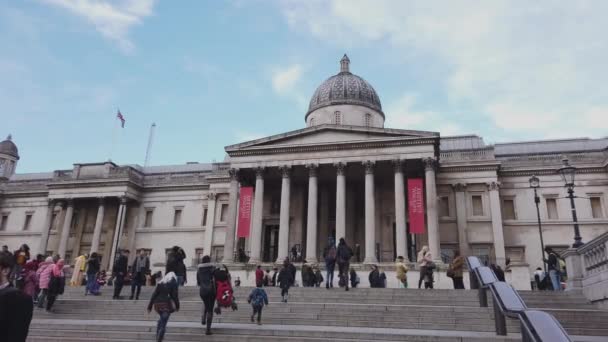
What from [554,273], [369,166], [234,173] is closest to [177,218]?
[234,173]

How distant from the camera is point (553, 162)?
103 ft

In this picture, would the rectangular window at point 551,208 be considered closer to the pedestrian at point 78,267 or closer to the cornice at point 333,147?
the cornice at point 333,147

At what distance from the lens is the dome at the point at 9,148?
52062 millimetres

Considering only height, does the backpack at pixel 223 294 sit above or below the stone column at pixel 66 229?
below

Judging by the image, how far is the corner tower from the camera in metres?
34.2

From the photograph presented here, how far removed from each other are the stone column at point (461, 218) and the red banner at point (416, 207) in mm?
6803

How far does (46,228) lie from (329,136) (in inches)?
1031

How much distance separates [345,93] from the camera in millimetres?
34812

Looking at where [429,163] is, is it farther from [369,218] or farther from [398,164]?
[369,218]

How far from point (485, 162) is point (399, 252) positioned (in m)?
11.2

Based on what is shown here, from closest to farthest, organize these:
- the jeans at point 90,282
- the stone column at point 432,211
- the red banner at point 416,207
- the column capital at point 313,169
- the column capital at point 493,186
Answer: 1. the jeans at point 90,282
2. the red banner at point 416,207
3. the stone column at point 432,211
4. the column capital at point 313,169
5. the column capital at point 493,186

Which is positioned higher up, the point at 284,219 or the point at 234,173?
the point at 234,173

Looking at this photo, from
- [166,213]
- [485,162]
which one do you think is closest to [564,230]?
[485,162]

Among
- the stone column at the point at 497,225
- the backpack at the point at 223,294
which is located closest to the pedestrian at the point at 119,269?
the backpack at the point at 223,294
